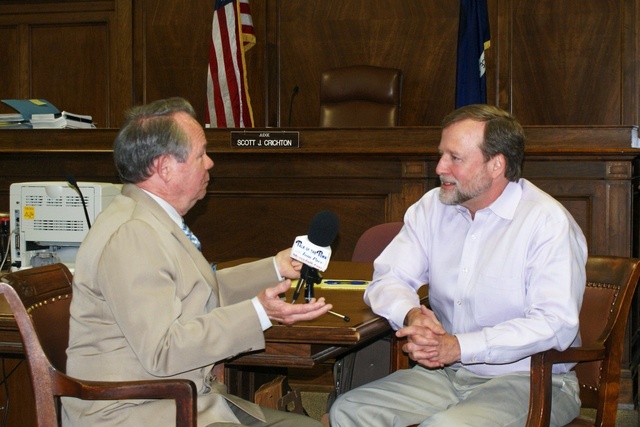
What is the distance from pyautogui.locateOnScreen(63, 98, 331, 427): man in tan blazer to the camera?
5.78 feet

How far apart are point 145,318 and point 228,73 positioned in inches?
180

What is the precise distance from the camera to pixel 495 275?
7.43 feet

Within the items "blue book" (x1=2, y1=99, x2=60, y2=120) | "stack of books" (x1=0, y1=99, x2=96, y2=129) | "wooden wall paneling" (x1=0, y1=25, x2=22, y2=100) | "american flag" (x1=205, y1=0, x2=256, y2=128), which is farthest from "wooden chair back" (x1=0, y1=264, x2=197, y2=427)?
"wooden wall paneling" (x1=0, y1=25, x2=22, y2=100)

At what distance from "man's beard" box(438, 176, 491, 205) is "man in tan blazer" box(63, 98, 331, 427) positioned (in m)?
0.67

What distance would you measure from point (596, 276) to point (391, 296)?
62cm

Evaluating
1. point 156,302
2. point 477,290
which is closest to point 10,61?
point 477,290

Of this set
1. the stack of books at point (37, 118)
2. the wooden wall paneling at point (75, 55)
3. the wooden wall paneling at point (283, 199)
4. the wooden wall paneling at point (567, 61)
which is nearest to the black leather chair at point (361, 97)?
the wooden wall paneling at point (567, 61)

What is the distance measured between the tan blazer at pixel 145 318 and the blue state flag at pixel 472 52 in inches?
166

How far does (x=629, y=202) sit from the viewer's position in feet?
13.8

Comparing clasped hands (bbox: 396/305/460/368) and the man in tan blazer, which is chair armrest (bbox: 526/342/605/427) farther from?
the man in tan blazer

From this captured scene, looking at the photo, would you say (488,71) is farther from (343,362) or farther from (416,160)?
(343,362)

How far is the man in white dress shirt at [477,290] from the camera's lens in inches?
83.0

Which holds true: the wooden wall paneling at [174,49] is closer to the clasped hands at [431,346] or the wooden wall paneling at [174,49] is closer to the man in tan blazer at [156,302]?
the man in tan blazer at [156,302]

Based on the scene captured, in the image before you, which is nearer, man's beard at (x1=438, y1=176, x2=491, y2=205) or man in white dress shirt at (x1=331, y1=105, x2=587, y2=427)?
man in white dress shirt at (x1=331, y1=105, x2=587, y2=427)
